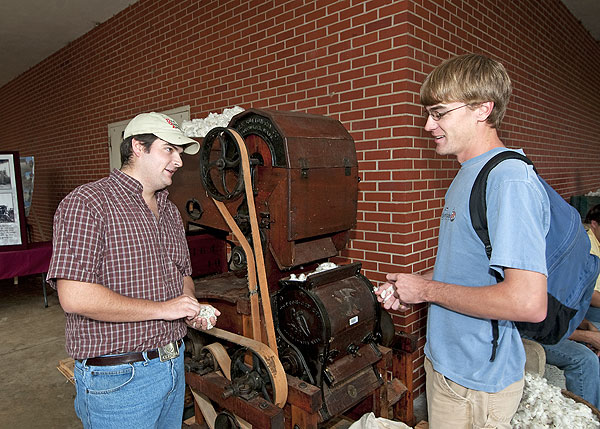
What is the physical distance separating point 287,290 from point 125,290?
80 cm

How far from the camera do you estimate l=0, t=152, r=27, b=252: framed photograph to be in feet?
18.2

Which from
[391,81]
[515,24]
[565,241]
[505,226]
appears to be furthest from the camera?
[515,24]

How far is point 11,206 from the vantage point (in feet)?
18.7

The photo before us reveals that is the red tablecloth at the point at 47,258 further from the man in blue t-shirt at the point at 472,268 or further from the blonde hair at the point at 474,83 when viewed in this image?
the blonde hair at the point at 474,83

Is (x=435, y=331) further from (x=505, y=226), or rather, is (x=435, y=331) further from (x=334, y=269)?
(x=334, y=269)

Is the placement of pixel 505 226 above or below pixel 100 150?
below

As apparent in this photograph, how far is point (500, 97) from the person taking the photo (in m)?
1.43

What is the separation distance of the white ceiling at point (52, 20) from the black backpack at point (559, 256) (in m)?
5.62

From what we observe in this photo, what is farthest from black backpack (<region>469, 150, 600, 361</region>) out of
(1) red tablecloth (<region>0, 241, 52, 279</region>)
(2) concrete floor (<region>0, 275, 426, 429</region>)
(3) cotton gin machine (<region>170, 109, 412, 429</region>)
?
(1) red tablecloth (<region>0, 241, 52, 279</region>)

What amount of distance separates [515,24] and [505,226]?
13.1 feet

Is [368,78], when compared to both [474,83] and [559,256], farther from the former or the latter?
[559,256]

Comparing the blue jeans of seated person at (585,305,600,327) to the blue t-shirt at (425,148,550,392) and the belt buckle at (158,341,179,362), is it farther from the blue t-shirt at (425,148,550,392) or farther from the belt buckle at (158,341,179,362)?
the belt buckle at (158,341,179,362)

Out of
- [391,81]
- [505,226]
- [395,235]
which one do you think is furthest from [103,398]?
[391,81]

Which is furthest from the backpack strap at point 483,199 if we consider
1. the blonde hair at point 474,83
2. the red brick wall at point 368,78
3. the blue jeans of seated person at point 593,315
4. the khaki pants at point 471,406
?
the blue jeans of seated person at point 593,315
